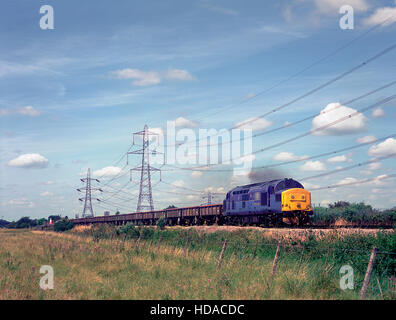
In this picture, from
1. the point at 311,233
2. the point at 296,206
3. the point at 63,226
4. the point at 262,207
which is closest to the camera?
the point at 311,233

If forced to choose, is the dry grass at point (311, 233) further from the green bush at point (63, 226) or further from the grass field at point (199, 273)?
the green bush at point (63, 226)

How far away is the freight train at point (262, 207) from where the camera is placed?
1480 inches

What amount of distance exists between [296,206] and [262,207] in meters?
3.58

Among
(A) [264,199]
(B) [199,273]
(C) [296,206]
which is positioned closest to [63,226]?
(A) [264,199]

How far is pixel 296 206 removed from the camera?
37562mm

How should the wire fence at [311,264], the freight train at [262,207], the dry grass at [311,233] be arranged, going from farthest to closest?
1. the freight train at [262,207]
2. the dry grass at [311,233]
3. the wire fence at [311,264]

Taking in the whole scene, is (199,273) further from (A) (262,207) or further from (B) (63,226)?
(B) (63,226)

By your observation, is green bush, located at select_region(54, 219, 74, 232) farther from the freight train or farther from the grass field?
the grass field

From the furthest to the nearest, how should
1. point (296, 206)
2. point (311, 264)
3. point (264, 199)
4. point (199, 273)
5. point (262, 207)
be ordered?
point (262, 207)
point (264, 199)
point (296, 206)
point (311, 264)
point (199, 273)

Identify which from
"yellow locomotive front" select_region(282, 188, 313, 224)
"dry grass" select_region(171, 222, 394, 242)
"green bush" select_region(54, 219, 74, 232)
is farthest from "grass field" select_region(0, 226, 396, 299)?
"green bush" select_region(54, 219, 74, 232)

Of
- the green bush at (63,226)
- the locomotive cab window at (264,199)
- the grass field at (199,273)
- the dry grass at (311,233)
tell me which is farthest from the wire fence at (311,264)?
the green bush at (63,226)

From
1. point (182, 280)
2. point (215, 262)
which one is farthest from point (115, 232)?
point (182, 280)

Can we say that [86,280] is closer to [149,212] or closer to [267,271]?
[267,271]

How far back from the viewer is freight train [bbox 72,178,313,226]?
3759cm
